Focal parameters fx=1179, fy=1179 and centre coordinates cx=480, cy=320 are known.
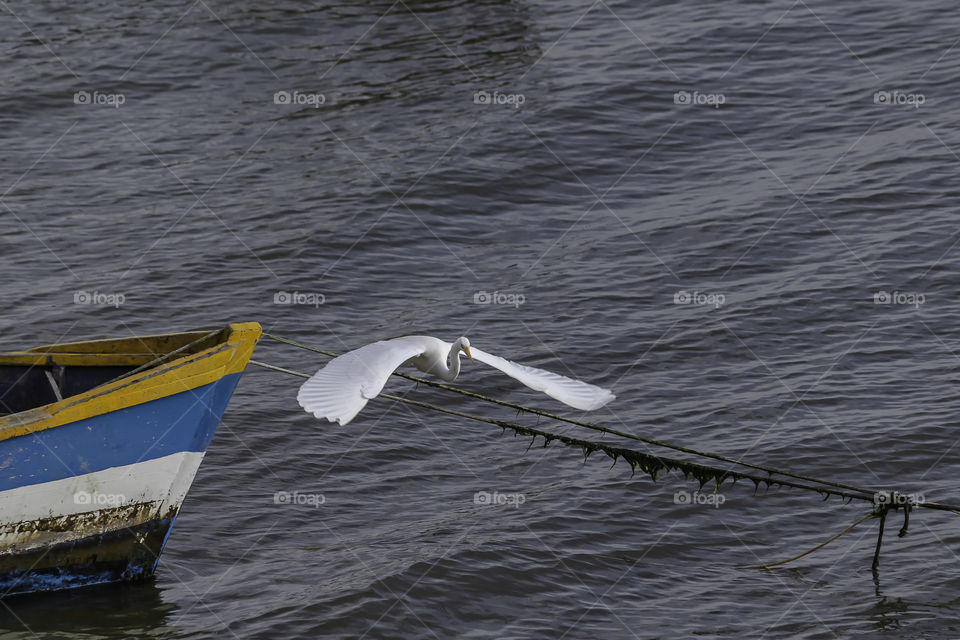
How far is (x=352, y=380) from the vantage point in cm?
546

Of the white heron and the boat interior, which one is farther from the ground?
the boat interior

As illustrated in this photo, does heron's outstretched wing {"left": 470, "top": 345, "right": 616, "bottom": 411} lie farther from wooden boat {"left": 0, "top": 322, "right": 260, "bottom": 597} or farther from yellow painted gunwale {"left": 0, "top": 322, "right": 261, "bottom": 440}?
wooden boat {"left": 0, "top": 322, "right": 260, "bottom": 597}

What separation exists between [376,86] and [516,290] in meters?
5.01

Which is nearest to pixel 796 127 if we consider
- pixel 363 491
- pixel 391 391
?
pixel 391 391

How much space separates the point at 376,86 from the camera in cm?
1411

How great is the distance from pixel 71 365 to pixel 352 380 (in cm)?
214

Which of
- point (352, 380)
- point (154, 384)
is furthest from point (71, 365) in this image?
point (352, 380)

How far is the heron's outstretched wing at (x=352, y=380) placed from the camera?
505 centimetres

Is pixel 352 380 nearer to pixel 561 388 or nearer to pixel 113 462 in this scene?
pixel 561 388

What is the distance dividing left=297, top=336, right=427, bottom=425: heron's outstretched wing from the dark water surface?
134 centimetres

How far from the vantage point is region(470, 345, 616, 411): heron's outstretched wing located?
535cm

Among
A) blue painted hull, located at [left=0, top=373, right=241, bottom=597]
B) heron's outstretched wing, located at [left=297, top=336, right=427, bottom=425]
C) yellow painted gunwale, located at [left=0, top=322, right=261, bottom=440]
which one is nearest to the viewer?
heron's outstretched wing, located at [left=297, top=336, right=427, bottom=425]

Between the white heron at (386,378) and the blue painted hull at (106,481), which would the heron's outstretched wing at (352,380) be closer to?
the white heron at (386,378)

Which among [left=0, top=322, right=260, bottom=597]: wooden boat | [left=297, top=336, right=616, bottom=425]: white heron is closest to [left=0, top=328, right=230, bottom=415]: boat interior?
[left=0, top=322, right=260, bottom=597]: wooden boat
